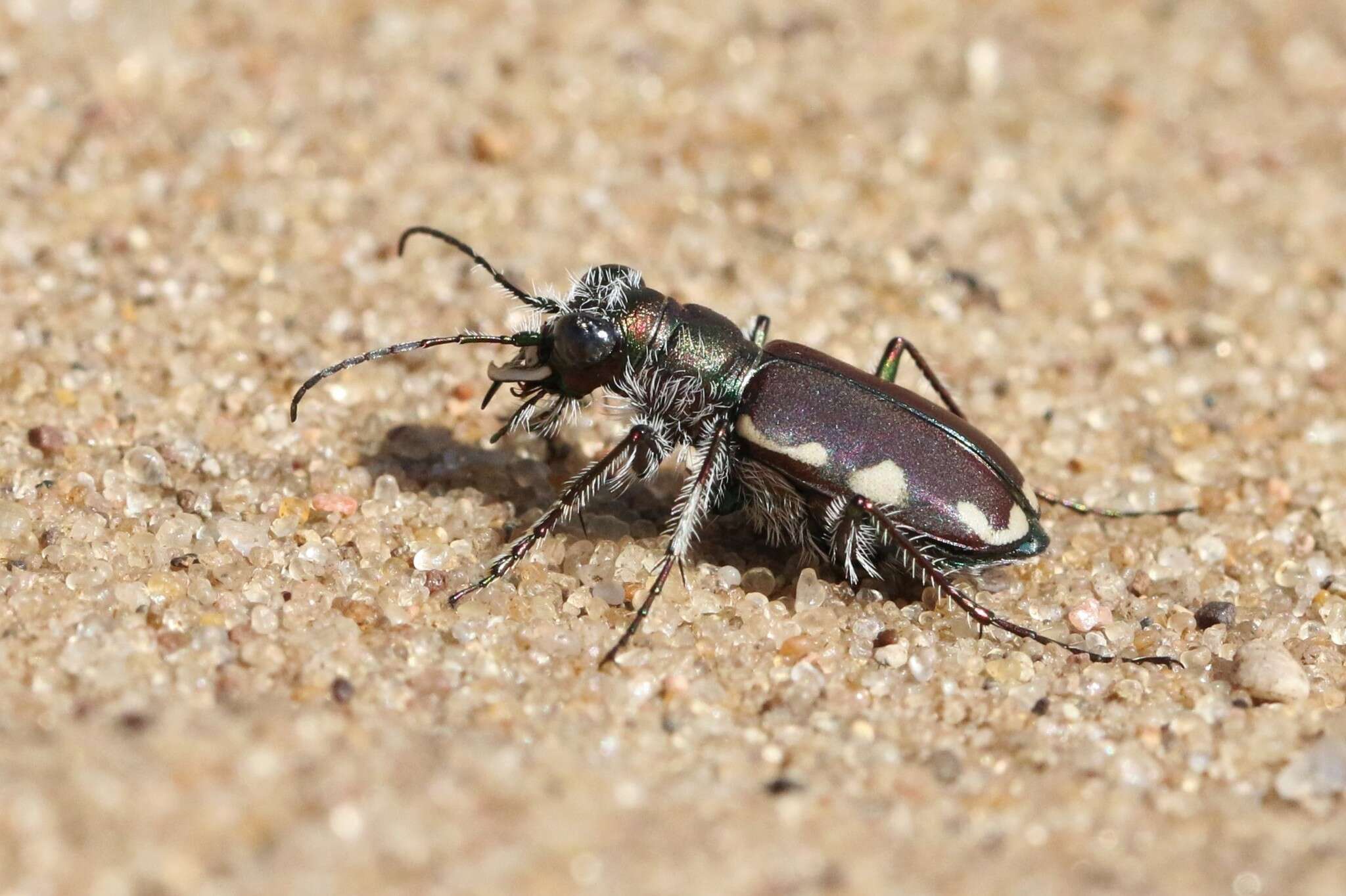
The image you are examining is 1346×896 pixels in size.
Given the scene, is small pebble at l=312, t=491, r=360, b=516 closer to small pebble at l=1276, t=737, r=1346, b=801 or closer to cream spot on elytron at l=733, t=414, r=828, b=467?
cream spot on elytron at l=733, t=414, r=828, b=467

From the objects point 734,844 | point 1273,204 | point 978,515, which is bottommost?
point 734,844

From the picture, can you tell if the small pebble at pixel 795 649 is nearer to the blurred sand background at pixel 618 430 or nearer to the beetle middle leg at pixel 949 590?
the blurred sand background at pixel 618 430

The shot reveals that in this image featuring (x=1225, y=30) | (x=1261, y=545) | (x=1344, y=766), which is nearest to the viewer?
(x=1344, y=766)

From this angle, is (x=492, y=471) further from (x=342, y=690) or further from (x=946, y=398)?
(x=946, y=398)

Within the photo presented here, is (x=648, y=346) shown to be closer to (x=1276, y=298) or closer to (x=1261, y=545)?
(x=1261, y=545)

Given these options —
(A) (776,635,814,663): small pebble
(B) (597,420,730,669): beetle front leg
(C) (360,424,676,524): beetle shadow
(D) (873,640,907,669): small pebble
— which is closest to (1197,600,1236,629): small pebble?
(D) (873,640,907,669): small pebble

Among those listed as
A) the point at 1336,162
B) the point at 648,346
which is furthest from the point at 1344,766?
the point at 1336,162

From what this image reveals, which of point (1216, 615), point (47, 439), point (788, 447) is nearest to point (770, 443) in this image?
point (788, 447)
